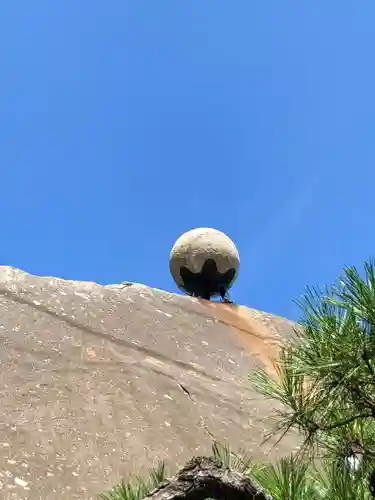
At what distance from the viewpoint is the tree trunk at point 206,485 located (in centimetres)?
152

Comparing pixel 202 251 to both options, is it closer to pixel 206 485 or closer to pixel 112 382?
pixel 112 382

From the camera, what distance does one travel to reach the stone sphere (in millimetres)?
4824

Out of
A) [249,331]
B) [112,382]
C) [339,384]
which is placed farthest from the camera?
[249,331]

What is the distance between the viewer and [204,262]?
483cm

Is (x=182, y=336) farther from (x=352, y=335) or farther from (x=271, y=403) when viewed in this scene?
(x=352, y=335)

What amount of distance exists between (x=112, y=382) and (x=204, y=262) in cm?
133

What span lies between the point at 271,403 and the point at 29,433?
139 centimetres

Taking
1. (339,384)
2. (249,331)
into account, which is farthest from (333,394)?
(249,331)

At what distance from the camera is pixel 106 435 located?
135 inches

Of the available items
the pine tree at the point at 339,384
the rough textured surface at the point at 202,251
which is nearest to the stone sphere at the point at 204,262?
the rough textured surface at the point at 202,251

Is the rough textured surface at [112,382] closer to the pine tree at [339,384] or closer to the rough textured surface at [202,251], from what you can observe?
the rough textured surface at [202,251]

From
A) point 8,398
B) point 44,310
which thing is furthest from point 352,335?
point 44,310

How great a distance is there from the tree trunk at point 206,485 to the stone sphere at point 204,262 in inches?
128

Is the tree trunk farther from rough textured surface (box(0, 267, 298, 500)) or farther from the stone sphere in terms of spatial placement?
the stone sphere
